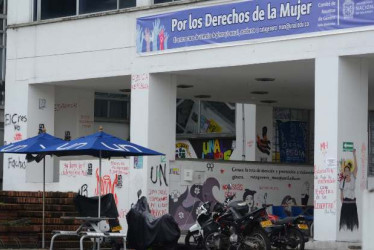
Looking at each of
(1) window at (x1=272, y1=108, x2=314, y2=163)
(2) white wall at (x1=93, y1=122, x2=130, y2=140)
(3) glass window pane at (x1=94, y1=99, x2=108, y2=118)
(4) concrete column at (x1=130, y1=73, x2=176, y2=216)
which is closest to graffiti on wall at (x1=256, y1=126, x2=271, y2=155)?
(1) window at (x1=272, y1=108, x2=314, y2=163)

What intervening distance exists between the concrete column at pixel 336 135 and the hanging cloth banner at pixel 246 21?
0.93 metres

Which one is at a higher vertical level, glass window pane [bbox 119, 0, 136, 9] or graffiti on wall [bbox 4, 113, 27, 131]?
glass window pane [bbox 119, 0, 136, 9]

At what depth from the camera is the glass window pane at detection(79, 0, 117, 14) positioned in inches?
1080

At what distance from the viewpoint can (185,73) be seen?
26062 millimetres

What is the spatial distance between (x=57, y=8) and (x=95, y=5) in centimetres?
155

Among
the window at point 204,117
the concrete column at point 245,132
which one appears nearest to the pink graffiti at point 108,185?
the concrete column at point 245,132

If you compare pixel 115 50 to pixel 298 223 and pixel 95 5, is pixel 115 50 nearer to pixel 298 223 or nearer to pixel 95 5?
pixel 95 5

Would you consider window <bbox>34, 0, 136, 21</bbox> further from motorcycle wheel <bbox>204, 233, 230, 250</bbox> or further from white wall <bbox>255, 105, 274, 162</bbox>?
white wall <bbox>255, 105, 274, 162</bbox>

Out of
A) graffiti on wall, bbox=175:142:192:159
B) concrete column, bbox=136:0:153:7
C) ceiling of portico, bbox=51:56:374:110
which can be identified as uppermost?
concrete column, bbox=136:0:153:7

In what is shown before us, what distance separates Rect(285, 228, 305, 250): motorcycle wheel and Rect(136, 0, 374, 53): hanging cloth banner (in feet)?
14.1

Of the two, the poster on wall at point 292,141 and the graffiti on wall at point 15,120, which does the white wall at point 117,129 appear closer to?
the poster on wall at point 292,141

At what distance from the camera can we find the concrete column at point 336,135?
21984mm

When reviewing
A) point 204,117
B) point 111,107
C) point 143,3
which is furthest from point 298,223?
point 111,107

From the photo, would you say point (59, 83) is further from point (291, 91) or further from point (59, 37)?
point (291, 91)
